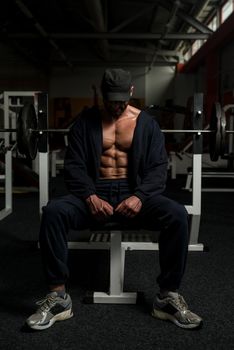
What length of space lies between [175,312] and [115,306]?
27 centimetres

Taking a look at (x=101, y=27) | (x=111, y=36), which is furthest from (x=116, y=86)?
(x=111, y=36)

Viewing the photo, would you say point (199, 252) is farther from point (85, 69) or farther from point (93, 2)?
point (85, 69)

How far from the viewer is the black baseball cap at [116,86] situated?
5.22 feet

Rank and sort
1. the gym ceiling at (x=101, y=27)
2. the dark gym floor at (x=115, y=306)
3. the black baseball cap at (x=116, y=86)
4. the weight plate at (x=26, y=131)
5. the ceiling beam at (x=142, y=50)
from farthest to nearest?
the ceiling beam at (x=142, y=50), the gym ceiling at (x=101, y=27), the weight plate at (x=26, y=131), the black baseball cap at (x=116, y=86), the dark gym floor at (x=115, y=306)

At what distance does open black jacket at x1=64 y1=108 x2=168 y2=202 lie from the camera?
1.65 meters

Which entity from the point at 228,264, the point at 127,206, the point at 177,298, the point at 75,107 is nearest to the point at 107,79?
the point at 127,206

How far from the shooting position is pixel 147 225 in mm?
1565

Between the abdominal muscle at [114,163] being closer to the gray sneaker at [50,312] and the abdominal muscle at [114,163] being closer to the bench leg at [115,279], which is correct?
the bench leg at [115,279]

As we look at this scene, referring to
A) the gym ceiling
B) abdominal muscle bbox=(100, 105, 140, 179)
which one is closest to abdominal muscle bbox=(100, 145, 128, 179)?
abdominal muscle bbox=(100, 105, 140, 179)

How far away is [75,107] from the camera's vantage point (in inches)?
454

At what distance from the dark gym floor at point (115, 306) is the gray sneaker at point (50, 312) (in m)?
Result: 0.02

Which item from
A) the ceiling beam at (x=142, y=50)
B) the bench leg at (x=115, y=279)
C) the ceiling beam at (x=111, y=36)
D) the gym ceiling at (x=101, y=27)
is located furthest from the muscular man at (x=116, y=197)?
the ceiling beam at (x=142, y=50)

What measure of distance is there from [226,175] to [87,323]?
3.67 metres

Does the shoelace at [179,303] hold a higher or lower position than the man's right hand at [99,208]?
lower
